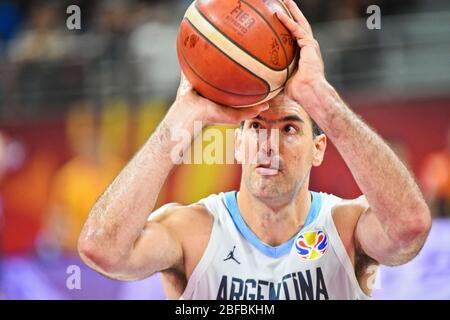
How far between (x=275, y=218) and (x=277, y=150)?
1.35ft

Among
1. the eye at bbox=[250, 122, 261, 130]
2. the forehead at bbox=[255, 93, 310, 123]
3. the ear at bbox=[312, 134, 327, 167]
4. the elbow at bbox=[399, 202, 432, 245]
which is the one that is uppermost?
the forehead at bbox=[255, 93, 310, 123]

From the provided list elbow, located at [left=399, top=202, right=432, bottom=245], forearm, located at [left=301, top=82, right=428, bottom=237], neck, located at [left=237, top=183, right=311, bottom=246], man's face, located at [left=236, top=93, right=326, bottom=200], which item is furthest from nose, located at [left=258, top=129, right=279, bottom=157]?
elbow, located at [left=399, top=202, right=432, bottom=245]

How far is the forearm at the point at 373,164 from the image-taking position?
3.64 m

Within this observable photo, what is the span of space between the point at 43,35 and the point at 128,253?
7525 millimetres

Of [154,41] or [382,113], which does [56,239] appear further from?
[382,113]

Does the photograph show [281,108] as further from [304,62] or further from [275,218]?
[275,218]

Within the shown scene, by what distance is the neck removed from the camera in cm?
422

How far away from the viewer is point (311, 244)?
421cm

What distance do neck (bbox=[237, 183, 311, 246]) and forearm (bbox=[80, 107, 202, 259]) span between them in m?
0.66

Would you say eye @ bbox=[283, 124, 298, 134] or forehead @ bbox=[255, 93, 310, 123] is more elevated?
forehead @ bbox=[255, 93, 310, 123]

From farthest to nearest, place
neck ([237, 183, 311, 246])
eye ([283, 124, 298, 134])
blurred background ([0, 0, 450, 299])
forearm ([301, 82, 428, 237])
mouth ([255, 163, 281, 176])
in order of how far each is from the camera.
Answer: blurred background ([0, 0, 450, 299])
neck ([237, 183, 311, 246])
eye ([283, 124, 298, 134])
mouth ([255, 163, 281, 176])
forearm ([301, 82, 428, 237])

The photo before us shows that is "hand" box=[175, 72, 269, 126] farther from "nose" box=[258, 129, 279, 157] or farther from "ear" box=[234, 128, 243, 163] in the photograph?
"ear" box=[234, 128, 243, 163]

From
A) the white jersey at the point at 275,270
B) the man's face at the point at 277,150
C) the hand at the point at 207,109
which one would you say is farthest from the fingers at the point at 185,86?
the white jersey at the point at 275,270

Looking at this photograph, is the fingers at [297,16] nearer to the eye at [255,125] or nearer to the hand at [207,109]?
the hand at [207,109]
